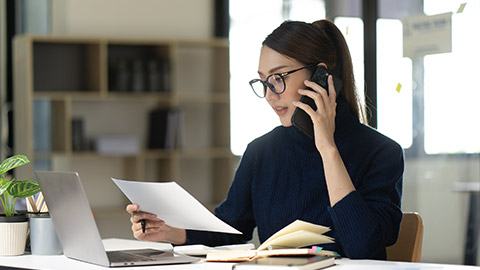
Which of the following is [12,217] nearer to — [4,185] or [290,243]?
[4,185]

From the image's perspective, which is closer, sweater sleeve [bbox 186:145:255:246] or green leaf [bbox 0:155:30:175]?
green leaf [bbox 0:155:30:175]

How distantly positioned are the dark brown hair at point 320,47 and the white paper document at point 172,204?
23.6 inches

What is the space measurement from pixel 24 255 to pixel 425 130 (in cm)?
258

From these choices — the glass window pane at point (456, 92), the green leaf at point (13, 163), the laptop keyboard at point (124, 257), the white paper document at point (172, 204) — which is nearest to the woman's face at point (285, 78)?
the white paper document at point (172, 204)

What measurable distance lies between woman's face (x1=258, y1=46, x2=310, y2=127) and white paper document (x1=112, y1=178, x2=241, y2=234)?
462 millimetres

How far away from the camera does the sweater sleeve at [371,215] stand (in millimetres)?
2111

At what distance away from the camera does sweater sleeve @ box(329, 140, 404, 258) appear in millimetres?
2111

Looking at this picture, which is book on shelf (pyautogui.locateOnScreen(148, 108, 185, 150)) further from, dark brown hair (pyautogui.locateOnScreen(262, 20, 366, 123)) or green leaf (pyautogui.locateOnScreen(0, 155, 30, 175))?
green leaf (pyautogui.locateOnScreen(0, 155, 30, 175))

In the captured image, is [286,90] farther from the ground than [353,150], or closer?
farther from the ground

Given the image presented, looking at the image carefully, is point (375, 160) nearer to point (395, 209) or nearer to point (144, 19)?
point (395, 209)

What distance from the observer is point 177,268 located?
1925mm

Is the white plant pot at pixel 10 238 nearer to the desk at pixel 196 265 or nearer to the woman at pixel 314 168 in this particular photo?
the desk at pixel 196 265

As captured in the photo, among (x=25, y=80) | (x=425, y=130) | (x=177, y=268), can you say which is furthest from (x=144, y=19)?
(x=177, y=268)

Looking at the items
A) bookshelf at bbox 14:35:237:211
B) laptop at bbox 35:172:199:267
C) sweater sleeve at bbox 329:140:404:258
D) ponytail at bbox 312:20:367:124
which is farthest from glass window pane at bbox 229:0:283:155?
laptop at bbox 35:172:199:267
